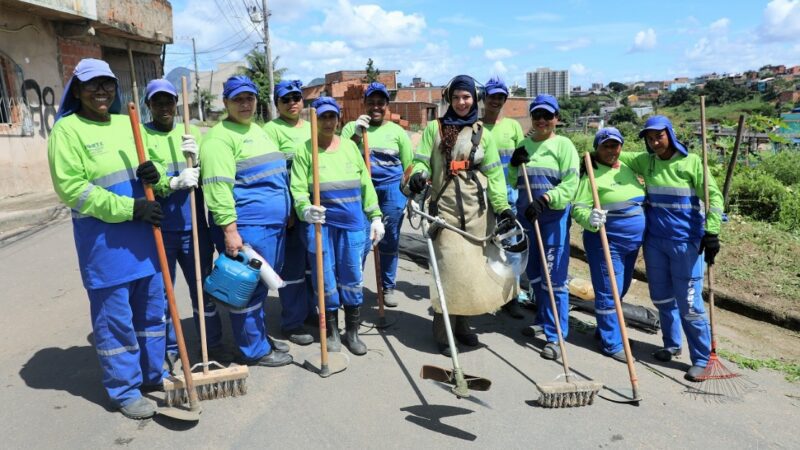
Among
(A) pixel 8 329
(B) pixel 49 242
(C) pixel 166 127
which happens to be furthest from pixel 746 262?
(B) pixel 49 242

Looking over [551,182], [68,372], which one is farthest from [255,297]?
[551,182]

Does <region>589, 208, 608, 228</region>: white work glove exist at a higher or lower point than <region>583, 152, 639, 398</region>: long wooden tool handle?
higher

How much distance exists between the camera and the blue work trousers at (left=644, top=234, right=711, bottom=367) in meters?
4.04

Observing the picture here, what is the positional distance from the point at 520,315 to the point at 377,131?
7.71 ft

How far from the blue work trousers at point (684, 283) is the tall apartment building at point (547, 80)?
309 ft

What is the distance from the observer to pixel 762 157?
1035 centimetres

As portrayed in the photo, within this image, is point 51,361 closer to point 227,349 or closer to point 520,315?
point 227,349

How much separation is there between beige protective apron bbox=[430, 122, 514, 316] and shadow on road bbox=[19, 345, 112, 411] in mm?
2503

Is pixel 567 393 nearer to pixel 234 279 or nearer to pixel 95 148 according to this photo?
pixel 234 279

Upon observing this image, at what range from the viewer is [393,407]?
3.53 meters

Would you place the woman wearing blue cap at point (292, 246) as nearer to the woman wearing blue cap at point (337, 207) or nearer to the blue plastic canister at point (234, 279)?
the woman wearing blue cap at point (337, 207)

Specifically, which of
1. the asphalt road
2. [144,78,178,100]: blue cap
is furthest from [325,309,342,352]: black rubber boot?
[144,78,178,100]: blue cap

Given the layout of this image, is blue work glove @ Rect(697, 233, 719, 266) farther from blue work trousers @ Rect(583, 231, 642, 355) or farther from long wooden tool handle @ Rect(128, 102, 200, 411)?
long wooden tool handle @ Rect(128, 102, 200, 411)

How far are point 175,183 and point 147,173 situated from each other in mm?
311
